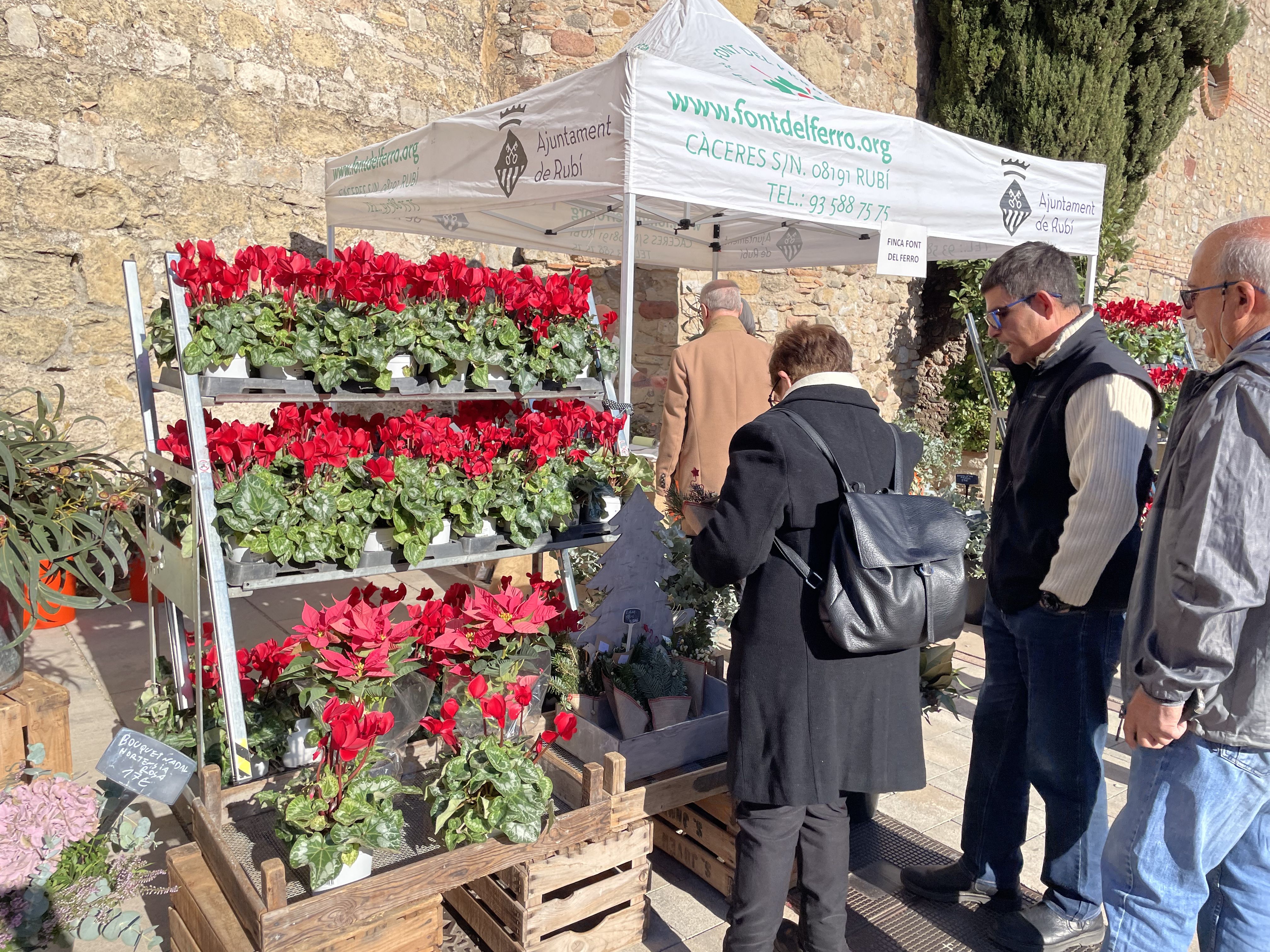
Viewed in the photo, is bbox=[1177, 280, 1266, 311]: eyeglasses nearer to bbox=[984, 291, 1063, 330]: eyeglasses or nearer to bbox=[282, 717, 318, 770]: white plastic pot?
bbox=[984, 291, 1063, 330]: eyeglasses

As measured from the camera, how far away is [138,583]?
488cm

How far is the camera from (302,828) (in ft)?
6.05

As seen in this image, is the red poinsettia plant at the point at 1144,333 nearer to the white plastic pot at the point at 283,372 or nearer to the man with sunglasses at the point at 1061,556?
the man with sunglasses at the point at 1061,556

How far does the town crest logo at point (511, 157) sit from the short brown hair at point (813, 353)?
2.00m

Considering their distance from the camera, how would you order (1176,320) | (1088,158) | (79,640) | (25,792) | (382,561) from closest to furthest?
(25,792), (382,561), (79,640), (1176,320), (1088,158)

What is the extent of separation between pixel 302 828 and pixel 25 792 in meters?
0.71

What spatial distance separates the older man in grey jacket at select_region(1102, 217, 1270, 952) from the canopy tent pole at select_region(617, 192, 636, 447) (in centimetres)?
179

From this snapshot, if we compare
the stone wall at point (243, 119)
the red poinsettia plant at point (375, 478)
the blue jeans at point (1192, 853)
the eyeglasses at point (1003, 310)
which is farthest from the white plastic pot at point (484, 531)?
the stone wall at point (243, 119)

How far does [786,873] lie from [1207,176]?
14.3 m

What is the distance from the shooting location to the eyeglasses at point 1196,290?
1.62 m

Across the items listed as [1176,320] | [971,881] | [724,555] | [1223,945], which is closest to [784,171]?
[724,555]

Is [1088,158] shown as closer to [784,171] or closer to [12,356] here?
[784,171]

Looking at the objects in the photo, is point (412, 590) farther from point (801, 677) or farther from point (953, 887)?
point (801, 677)

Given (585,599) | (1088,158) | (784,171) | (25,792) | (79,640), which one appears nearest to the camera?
(25,792)
